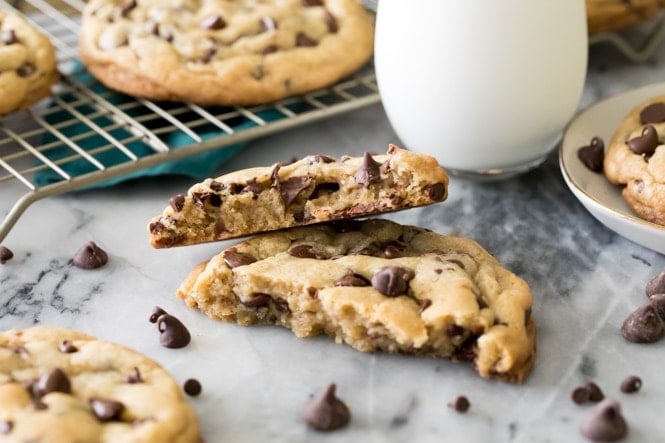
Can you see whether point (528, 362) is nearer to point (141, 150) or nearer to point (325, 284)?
point (325, 284)

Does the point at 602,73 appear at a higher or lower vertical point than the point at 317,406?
lower

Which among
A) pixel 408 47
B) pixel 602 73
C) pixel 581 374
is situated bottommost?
pixel 602 73

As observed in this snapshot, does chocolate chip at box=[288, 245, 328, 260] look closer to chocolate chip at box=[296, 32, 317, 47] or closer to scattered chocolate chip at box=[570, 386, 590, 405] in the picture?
scattered chocolate chip at box=[570, 386, 590, 405]

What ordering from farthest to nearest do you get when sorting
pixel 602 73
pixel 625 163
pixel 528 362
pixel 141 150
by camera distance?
pixel 602 73, pixel 141 150, pixel 625 163, pixel 528 362

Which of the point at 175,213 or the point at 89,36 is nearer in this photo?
the point at 175,213

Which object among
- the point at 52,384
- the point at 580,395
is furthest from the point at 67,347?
the point at 580,395

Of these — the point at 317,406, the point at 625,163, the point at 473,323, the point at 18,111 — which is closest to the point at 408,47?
the point at 625,163

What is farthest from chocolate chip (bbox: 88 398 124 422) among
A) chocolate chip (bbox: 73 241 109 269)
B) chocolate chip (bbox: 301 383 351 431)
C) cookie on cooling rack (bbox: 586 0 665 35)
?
cookie on cooling rack (bbox: 586 0 665 35)

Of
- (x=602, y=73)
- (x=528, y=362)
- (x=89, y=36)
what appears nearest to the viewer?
(x=528, y=362)
